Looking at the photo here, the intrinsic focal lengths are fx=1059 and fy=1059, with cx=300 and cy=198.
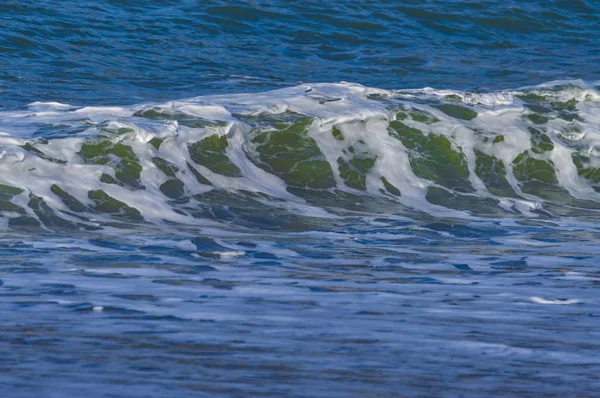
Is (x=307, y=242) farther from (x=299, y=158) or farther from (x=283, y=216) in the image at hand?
(x=299, y=158)

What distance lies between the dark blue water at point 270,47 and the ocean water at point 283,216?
0.05 m

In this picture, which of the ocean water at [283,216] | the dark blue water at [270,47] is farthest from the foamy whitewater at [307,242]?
the dark blue water at [270,47]

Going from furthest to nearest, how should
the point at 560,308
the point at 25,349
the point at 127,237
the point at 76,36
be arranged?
the point at 76,36, the point at 127,237, the point at 560,308, the point at 25,349

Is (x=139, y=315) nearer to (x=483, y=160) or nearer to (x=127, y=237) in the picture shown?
(x=127, y=237)

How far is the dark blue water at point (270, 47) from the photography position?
36.6 ft

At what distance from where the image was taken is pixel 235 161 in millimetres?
7043

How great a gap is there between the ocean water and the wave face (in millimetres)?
22

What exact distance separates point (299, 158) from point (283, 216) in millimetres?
1324

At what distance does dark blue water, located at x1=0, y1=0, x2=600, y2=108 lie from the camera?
1116 centimetres

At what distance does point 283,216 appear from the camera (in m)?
6.03

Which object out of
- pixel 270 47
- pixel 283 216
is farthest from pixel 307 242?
pixel 270 47

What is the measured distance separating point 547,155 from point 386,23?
6.61 metres

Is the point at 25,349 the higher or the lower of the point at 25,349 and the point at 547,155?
the higher

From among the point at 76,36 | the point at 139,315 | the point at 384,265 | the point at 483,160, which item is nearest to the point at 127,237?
the point at 384,265
